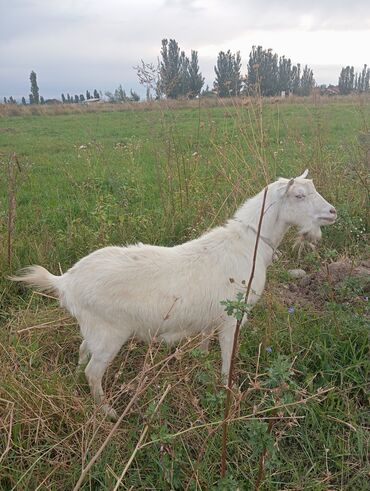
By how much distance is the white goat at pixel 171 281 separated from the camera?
2289mm

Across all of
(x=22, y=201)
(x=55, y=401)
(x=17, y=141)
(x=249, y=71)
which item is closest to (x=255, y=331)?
(x=55, y=401)

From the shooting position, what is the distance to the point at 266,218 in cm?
276

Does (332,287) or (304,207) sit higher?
(304,207)

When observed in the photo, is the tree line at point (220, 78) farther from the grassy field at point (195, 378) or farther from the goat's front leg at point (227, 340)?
the goat's front leg at point (227, 340)

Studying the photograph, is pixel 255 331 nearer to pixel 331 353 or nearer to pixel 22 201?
pixel 331 353

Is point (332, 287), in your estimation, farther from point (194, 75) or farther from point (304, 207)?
point (194, 75)

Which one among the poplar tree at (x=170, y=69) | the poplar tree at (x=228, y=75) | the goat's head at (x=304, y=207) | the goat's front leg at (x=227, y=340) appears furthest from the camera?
the poplar tree at (x=228, y=75)

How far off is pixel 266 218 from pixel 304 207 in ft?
0.84

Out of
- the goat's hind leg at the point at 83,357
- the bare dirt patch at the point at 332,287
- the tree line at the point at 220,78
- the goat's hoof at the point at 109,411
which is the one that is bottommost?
the goat's hoof at the point at 109,411

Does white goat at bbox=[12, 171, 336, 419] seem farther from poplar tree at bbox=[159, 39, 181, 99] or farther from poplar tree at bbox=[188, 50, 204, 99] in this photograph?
poplar tree at bbox=[188, 50, 204, 99]

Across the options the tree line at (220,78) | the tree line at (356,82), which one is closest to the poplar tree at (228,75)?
the tree line at (220,78)

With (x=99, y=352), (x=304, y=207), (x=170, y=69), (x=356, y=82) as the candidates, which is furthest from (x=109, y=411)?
(x=356, y=82)

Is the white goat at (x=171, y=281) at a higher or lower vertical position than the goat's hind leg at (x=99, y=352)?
higher

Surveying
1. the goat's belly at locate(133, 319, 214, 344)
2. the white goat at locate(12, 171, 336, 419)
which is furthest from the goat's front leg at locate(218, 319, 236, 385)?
the goat's belly at locate(133, 319, 214, 344)
